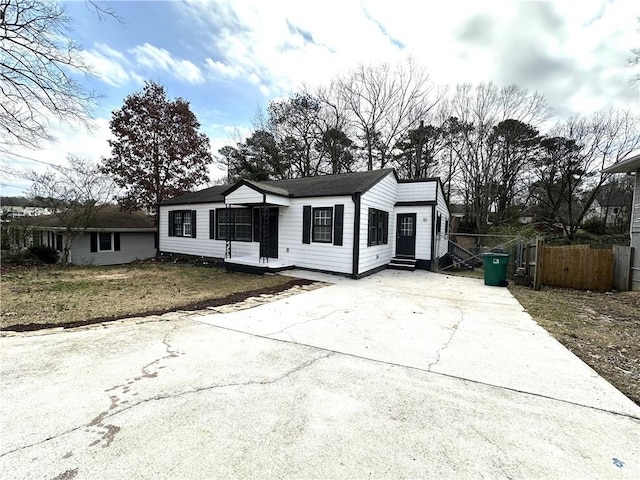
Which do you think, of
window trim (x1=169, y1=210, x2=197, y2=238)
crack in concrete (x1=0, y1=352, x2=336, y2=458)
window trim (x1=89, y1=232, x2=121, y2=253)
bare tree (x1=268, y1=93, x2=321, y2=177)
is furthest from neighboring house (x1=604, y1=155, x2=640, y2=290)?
window trim (x1=89, y1=232, x2=121, y2=253)

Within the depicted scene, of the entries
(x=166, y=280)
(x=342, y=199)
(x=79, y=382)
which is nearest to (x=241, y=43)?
(x=342, y=199)

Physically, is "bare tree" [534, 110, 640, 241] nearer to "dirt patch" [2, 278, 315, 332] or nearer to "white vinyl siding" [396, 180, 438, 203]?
"white vinyl siding" [396, 180, 438, 203]

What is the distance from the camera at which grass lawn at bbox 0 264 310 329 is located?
5.46 metres

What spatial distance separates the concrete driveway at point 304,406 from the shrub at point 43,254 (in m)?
13.9

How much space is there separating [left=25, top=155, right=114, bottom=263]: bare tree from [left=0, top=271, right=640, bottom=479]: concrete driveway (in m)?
13.8

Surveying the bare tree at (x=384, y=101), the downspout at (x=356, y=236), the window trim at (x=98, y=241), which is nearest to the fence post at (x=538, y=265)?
the downspout at (x=356, y=236)

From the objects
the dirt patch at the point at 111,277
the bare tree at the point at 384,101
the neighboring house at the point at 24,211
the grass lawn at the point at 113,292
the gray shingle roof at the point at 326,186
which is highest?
the bare tree at the point at 384,101

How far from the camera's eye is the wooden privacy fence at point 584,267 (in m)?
8.70

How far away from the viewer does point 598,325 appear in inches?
214

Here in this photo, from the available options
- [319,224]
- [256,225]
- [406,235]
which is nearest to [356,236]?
[319,224]

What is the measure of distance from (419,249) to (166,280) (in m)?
9.67

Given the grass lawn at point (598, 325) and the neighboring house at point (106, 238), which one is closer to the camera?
the grass lawn at point (598, 325)

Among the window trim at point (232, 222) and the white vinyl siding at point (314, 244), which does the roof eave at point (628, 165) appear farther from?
the window trim at point (232, 222)

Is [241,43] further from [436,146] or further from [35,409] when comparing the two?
[436,146]
